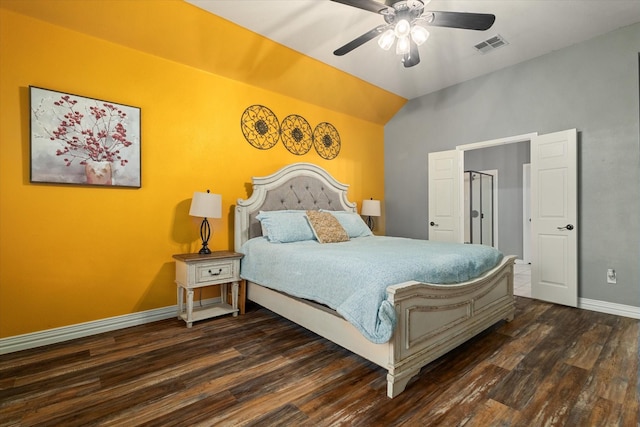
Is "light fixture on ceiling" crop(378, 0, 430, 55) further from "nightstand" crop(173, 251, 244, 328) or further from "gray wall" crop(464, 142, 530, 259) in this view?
"gray wall" crop(464, 142, 530, 259)

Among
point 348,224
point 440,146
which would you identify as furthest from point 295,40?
point 440,146

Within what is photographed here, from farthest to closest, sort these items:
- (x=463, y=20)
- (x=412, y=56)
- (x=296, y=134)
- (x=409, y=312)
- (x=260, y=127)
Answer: (x=296, y=134), (x=260, y=127), (x=412, y=56), (x=463, y=20), (x=409, y=312)

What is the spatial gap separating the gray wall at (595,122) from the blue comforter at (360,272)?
1419mm

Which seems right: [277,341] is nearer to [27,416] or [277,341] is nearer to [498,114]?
[27,416]

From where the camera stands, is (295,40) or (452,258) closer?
(452,258)

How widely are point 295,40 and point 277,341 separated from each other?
3061mm

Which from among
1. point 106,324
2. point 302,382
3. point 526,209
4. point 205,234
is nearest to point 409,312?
point 302,382

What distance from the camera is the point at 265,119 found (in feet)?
12.6

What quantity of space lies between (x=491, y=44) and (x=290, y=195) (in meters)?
2.89

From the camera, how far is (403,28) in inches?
84.1

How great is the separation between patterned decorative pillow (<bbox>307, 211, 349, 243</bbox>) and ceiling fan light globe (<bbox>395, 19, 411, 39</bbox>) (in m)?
1.92

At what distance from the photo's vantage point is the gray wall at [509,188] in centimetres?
580

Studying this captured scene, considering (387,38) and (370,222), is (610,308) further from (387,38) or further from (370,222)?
(387,38)

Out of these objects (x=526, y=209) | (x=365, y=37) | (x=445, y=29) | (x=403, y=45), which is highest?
(x=445, y=29)
